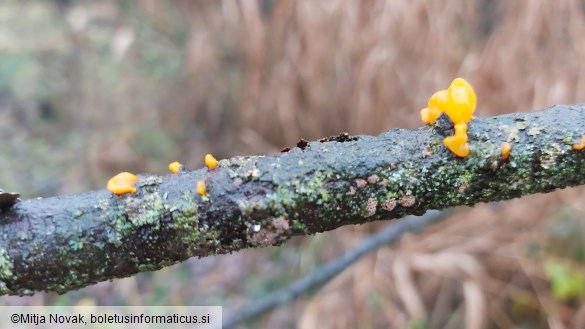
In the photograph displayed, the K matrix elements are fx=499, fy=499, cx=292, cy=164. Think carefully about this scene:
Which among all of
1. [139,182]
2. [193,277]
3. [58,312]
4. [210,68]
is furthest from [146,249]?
[210,68]

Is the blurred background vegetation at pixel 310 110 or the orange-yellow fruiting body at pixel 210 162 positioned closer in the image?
the orange-yellow fruiting body at pixel 210 162

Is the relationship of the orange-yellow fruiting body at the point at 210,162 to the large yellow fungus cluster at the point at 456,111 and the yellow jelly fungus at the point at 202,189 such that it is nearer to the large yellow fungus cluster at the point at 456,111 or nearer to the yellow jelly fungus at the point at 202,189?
the yellow jelly fungus at the point at 202,189

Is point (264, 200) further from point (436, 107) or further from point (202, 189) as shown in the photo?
point (436, 107)

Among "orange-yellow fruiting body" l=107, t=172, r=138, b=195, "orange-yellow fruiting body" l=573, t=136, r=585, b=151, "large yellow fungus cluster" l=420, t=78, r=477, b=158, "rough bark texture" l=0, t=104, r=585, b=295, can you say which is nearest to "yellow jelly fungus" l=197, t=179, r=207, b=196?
"rough bark texture" l=0, t=104, r=585, b=295

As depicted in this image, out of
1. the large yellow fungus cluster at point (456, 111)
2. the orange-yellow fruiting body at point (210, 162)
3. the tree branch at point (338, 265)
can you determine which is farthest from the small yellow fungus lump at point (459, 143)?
the tree branch at point (338, 265)

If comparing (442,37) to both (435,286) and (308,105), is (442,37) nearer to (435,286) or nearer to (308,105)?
(308,105)

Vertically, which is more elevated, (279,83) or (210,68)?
(210,68)
